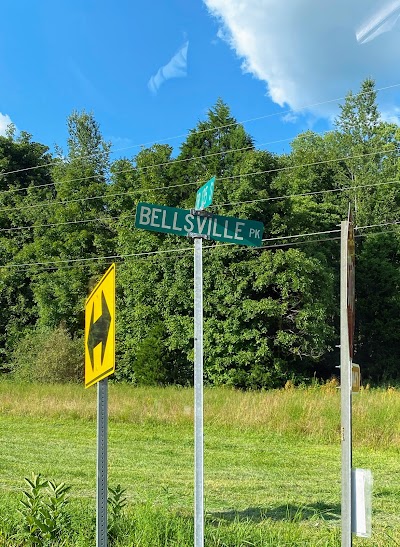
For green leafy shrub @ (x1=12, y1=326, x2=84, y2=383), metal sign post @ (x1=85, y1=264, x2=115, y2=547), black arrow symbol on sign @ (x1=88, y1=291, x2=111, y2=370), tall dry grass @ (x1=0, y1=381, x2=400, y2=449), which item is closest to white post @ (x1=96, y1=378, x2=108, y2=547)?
metal sign post @ (x1=85, y1=264, x2=115, y2=547)

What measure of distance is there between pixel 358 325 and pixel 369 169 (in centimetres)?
994

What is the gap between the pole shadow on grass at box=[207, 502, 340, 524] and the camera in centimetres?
542

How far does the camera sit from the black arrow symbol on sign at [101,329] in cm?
303

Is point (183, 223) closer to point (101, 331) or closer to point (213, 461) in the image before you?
point (101, 331)

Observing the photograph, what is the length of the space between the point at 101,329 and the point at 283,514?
11.9 ft

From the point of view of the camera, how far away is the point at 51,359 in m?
28.0

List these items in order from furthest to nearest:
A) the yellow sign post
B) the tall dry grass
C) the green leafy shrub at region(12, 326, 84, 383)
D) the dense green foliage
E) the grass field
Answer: the green leafy shrub at region(12, 326, 84, 383)
the dense green foliage
the tall dry grass
the grass field
the yellow sign post

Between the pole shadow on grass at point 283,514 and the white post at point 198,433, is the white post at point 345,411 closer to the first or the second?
the white post at point 198,433

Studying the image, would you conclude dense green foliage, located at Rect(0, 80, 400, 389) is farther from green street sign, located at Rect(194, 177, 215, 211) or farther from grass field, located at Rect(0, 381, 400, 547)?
green street sign, located at Rect(194, 177, 215, 211)

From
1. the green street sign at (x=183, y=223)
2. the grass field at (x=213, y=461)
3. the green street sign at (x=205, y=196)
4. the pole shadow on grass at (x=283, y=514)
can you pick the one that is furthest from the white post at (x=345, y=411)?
A: the pole shadow on grass at (x=283, y=514)

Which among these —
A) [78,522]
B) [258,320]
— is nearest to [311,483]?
[78,522]

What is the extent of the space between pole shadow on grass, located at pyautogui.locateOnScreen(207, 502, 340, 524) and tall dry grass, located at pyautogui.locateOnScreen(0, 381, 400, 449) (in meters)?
5.71

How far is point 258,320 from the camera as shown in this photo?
26.7 meters

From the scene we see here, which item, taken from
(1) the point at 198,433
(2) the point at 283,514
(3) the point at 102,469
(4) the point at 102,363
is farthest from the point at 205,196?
(2) the point at 283,514
